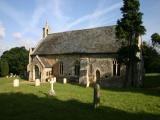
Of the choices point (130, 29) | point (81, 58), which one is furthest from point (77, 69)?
point (130, 29)

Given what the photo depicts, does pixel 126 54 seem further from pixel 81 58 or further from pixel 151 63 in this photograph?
pixel 151 63

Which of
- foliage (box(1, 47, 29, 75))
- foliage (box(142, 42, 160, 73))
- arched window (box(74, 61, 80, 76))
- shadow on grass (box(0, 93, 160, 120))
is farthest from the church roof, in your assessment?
foliage (box(142, 42, 160, 73))

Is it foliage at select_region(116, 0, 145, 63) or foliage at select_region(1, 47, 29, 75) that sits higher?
foliage at select_region(116, 0, 145, 63)

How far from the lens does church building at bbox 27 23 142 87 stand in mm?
34156

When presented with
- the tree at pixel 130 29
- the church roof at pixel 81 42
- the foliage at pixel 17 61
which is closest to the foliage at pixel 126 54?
the tree at pixel 130 29

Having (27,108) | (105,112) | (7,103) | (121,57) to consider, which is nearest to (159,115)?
(105,112)

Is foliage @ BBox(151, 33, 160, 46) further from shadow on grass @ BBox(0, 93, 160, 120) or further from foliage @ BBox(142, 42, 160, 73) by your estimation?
shadow on grass @ BBox(0, 93, 160, 120)

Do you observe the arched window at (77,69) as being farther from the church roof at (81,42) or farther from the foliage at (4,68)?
the foliage at (4,68)

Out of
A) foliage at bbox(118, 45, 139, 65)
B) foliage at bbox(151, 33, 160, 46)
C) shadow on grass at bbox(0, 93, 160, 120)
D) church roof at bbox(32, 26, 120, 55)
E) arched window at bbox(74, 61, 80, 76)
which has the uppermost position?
foliage at bbox(151, 33, 160, 46)

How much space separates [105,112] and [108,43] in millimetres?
23465

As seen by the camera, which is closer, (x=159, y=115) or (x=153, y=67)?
(x=159, y=115)

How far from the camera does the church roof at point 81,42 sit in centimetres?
3597

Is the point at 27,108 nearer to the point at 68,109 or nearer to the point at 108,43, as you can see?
the point at 68,109

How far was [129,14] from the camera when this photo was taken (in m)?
29.4
